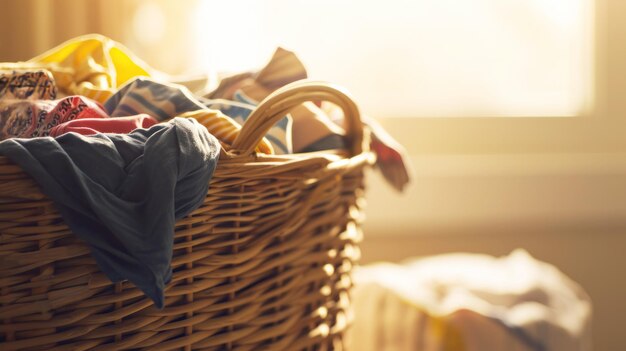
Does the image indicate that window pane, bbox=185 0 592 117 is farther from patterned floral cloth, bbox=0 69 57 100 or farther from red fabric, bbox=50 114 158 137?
red fabric, bbox=50 114 158 137

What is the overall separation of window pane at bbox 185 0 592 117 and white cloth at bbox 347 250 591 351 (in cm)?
46

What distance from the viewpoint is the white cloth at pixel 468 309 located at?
904mm

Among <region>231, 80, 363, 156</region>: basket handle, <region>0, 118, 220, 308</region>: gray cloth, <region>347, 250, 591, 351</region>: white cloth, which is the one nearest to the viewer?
<region>0, 118, 220, 308</region>: gray cloth

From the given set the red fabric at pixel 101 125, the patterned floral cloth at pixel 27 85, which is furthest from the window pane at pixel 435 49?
the red fabric at pixel 101 125

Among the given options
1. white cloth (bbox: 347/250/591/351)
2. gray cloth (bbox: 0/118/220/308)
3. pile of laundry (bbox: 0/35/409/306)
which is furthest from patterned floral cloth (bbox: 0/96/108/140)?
white cloth (bbox: 347/250/591/351)

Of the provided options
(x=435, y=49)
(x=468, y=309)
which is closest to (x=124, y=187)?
(x=468, y=309)

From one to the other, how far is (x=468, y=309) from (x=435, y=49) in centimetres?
68

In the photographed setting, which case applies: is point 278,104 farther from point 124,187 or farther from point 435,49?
point 435,49

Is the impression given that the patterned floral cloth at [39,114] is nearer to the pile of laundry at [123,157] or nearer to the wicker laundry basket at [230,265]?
the pile of laundry at [123,157]

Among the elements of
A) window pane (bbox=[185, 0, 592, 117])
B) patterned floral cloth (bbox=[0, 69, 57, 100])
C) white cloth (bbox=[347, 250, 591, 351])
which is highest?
patterned floral cloth (bbox=[0, 69, 57, 100])

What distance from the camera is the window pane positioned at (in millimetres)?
1348

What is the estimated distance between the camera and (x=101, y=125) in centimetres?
52

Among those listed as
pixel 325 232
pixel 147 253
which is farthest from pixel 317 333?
pixel 147 253

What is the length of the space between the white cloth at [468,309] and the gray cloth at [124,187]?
518mm
